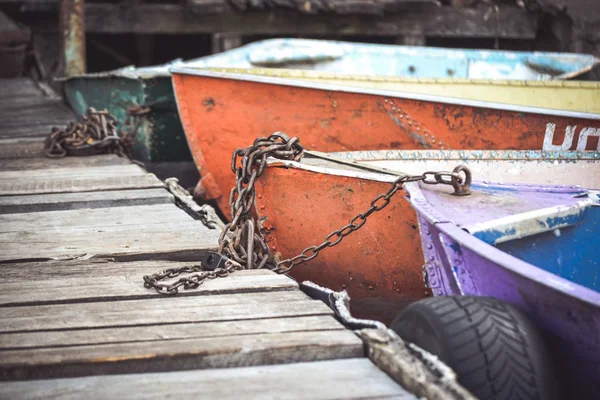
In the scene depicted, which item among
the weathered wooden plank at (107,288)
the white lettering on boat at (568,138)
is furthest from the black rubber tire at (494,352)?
the white lettering on boat at (568,138)

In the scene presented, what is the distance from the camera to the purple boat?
190 centimetres

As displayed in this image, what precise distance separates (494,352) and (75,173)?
11.0 feet

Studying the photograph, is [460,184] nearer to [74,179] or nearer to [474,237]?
[474,237]

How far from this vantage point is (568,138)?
4.84 m

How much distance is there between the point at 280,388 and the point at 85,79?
576cm

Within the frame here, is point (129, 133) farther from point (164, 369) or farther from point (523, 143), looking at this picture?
point (164, 369)

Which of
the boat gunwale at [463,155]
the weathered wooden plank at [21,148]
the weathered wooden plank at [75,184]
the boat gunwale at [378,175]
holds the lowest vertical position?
the weathered wooden plank at [21,148]

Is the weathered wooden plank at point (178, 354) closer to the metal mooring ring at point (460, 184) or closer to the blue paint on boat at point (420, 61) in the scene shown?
the metal mooring ring at point (460, 184)

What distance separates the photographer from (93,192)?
4.09 metres

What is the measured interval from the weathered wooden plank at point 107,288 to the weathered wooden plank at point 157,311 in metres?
0.05

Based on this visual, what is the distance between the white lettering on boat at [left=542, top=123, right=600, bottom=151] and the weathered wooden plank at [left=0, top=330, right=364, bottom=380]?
3270mm

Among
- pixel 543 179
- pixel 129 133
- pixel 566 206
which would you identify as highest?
pixel 566 206

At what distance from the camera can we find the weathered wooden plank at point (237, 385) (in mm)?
1724

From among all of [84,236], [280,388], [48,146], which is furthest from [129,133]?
[280,388]
